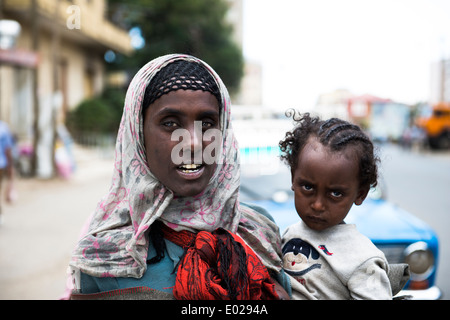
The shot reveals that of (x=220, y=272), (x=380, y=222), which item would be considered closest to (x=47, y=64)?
(x=380, y=222)

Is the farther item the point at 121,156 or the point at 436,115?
the point at 436,115

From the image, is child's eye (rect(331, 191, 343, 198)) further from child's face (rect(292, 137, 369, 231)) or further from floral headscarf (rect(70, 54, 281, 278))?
floral headscarf (rect(70, 54, 281, 278))

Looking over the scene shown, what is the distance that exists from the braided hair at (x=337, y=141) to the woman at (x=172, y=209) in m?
0.32

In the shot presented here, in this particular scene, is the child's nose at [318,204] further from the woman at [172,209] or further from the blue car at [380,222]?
the blue car at [380,222]

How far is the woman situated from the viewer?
142 centimetres

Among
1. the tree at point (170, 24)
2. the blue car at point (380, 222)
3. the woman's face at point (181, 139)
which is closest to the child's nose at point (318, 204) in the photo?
the woman's face at point (181, 139)

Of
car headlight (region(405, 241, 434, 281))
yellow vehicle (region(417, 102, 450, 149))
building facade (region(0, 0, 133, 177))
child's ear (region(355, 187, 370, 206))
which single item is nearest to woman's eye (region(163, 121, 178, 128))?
child's ear (region(355, 187, 370, 206))

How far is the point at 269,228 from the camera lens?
1.77 metres

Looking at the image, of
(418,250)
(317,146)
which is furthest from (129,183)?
(418,250)

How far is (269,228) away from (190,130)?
567 mm

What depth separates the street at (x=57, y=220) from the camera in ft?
15.6

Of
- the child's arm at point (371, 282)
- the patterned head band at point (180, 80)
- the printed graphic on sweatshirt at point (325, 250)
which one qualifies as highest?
the patterned head band at point (180, 80)

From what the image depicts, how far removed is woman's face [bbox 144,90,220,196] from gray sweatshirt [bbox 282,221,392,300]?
0.50 metres
